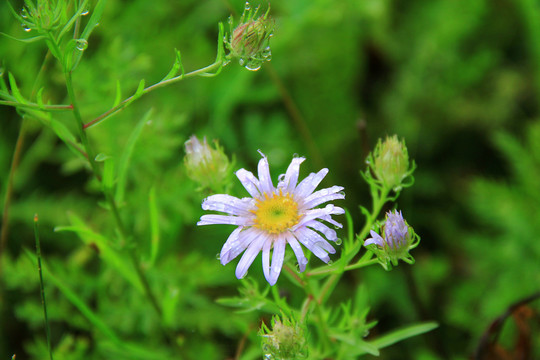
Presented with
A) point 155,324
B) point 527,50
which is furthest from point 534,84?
point 155,324

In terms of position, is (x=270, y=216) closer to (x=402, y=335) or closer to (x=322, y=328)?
(x=322, y=328)

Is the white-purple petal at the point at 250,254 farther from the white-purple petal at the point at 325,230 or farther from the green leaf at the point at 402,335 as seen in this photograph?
the green leaf at the point at 402,335

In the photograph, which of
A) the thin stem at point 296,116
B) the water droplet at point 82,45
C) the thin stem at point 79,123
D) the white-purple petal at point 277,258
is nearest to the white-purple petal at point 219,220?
the white-purple petal at point 277,258

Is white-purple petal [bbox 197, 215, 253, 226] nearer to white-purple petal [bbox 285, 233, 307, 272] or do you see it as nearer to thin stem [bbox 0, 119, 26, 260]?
white-purple petal [bbox 285, 233, 307, 272]

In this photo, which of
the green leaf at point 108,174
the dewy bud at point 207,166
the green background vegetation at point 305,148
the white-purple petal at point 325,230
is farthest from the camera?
the green background vegetation at point 305,148

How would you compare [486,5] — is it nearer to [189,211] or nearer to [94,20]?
[189,211]

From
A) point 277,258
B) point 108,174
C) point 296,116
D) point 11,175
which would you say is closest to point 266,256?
point 277,258

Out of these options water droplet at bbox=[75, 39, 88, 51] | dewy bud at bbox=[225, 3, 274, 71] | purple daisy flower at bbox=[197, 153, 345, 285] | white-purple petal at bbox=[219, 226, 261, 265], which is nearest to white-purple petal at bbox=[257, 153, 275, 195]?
purple daisy flower at bbox=[197, 153, 345, 285]
